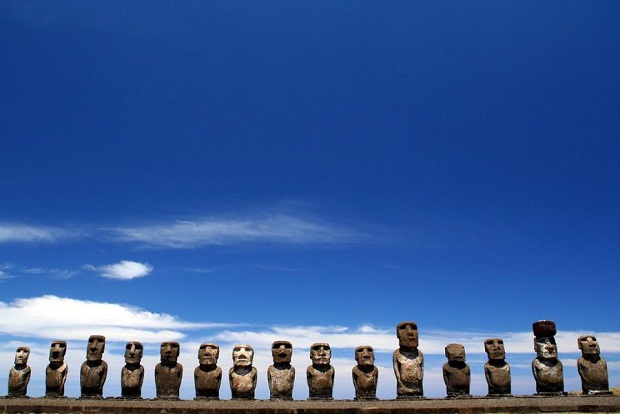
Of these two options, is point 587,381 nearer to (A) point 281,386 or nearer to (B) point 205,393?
(A) point 281,386

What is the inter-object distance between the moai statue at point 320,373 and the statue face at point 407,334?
8.19 ft

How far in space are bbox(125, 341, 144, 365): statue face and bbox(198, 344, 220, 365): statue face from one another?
7.63 ft

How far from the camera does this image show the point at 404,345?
61.9ft

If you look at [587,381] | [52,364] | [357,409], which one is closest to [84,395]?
[52,364]

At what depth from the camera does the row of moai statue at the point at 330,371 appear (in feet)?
59.7

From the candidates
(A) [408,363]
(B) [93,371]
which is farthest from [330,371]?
(B) [93,371]

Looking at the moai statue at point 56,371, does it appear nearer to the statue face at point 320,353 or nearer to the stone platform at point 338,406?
the stone platform at point 338,406

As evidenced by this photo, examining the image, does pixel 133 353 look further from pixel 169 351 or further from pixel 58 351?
pixel 58 351

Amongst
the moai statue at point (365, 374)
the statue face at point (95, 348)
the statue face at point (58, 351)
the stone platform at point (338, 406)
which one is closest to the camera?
the stone platform at point (338, 406)

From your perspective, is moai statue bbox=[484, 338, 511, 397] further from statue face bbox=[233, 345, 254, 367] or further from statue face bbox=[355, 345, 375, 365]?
statue face bbox=[233, 345, 254, 367]

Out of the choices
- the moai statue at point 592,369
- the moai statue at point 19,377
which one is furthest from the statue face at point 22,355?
the moai statue at point 592,369

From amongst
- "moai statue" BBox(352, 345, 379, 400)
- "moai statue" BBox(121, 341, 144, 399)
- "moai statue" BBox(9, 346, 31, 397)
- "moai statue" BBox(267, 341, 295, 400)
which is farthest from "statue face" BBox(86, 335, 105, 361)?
"moai statue" BBox(352, 345, 379, 400)

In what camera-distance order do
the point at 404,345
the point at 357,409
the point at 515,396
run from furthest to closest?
the point at 404,345
the point at 515,396
the point at 357,409

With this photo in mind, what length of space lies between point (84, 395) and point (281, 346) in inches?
283
